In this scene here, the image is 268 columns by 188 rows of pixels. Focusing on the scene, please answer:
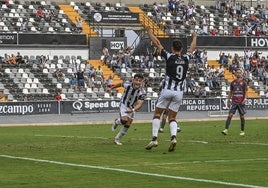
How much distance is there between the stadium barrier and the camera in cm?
4884

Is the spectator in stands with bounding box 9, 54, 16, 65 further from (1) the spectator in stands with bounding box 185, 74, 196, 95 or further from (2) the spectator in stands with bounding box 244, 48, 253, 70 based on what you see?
(2) the spectator in stands with bounding box 244, 48, 253, 70

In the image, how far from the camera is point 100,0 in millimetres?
71000

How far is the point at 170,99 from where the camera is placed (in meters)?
20.6

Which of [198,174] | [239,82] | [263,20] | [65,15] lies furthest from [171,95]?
[263,20]

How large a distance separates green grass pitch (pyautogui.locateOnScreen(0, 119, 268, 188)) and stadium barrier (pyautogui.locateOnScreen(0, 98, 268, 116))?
25.1m

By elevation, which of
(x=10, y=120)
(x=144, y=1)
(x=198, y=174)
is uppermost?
(x=144, y=1)

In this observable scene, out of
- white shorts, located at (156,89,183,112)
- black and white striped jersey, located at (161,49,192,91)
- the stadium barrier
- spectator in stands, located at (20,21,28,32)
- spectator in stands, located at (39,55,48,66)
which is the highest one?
spectator in stands, located at (20,21,28,32)

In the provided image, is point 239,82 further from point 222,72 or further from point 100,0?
point 100,0

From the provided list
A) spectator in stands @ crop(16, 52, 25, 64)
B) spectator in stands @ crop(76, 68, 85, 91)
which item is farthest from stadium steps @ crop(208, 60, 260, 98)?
spectator in stands @ crop(16, 52, 25, 64)

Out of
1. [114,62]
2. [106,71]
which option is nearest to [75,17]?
[114,62]

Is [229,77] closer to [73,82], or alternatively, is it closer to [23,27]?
[73,82]

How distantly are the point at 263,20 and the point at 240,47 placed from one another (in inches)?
232

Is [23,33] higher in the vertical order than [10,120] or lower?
higher

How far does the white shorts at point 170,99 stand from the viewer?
→ 20.5 metres
